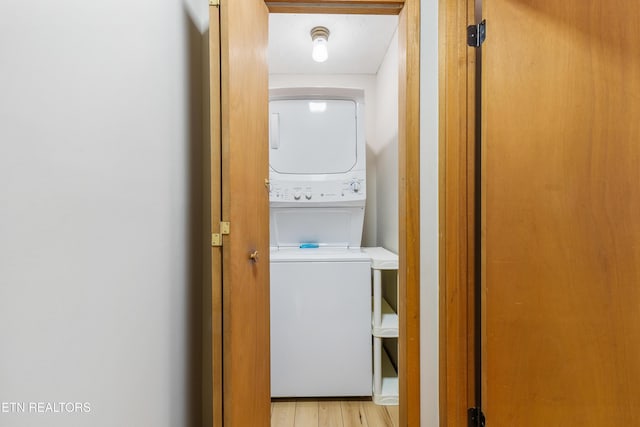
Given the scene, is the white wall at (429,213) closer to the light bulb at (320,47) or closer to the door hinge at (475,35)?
the door hinge at (475,35)

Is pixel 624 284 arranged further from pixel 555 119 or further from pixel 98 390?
pixel 98 390

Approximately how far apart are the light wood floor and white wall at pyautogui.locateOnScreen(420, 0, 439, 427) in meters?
0.57

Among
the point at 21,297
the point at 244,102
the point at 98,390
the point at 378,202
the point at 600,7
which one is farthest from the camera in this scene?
the point at 378,202

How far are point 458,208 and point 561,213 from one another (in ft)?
1.04

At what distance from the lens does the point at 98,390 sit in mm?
647

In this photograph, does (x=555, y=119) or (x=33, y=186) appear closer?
(x=33, y=186)

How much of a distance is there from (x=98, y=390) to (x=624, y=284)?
1.54m

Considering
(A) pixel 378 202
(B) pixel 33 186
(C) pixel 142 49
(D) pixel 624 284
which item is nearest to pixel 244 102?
(C) pixel 142 49

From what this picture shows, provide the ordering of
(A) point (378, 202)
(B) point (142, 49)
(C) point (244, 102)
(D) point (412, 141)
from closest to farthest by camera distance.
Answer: (B) point (142, 49)
(C) point (244, 102)
(D) point (412, 141)
(A) point (378, 202)

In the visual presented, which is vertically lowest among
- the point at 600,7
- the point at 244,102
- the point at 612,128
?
the point at 612,128

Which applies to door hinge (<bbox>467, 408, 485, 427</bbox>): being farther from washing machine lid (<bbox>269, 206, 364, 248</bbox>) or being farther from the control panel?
the control panel

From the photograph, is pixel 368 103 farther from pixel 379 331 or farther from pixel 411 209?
pixel 379 331

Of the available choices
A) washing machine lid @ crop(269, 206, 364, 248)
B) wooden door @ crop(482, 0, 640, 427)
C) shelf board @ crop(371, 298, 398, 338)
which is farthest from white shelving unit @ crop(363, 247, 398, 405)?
wooden door @ crop(482, 0, 640, 427)

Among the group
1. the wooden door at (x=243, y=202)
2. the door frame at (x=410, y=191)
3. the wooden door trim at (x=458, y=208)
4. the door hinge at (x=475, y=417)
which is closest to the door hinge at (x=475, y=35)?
the wooden door trim at (x=458, y=208)
